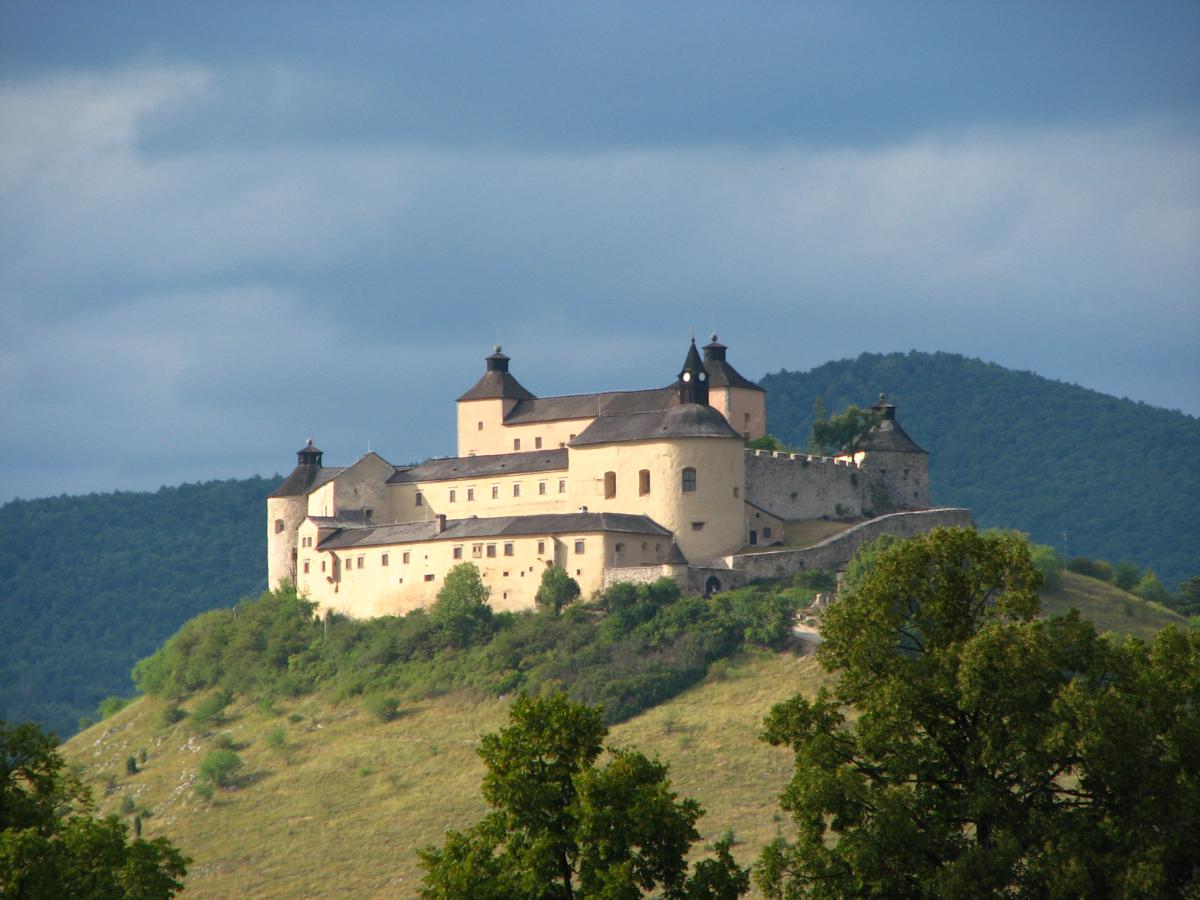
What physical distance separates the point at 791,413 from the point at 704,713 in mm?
119855

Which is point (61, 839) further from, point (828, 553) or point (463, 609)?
point (828, 553)

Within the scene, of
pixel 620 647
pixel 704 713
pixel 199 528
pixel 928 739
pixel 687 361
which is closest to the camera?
pixel 928 739

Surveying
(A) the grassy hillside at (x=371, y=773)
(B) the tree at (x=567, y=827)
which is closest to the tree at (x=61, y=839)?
(B) the tree at (x=567, y=827)

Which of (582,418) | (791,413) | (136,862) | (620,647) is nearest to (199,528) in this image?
(791,413)

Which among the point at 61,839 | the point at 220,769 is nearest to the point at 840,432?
the point at 220,769

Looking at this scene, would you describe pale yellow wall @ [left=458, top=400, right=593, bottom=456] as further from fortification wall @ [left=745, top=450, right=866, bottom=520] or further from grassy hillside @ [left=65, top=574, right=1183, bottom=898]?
grassy hillside @ [left=65, top=574, right=1183, bottom=898]

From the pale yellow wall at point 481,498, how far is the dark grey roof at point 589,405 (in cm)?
459

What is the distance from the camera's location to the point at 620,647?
7356 centimetres

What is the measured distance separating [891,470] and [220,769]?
99.6 ft

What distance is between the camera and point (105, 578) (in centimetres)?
17962

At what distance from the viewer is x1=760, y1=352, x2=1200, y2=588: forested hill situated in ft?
505

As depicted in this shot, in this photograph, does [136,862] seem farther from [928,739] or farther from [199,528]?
[199,528]

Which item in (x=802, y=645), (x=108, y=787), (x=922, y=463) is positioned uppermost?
(x=922, y=463)

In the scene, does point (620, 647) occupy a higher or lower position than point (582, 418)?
lower
